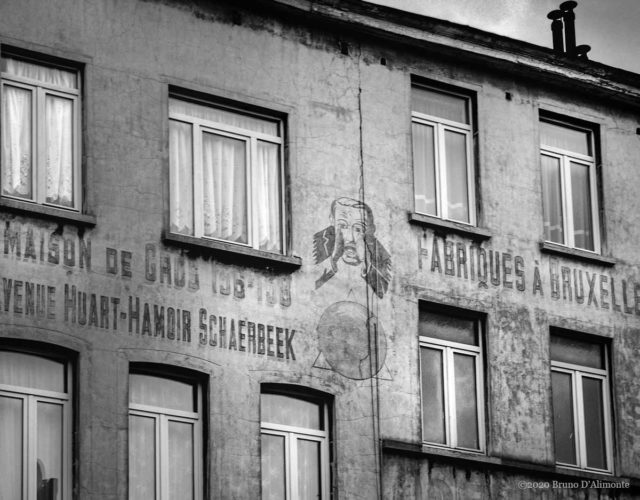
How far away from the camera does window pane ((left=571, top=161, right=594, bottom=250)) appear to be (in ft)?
97.7

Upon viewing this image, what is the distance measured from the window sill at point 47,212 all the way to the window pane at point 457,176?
22.1 feet

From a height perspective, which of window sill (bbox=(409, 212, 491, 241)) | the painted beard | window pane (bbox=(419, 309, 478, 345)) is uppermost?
window sill (bbox=(409, 212, 491, 241))

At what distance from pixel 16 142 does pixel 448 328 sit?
7.45 metres

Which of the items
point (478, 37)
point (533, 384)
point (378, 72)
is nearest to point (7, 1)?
point (378, 72)

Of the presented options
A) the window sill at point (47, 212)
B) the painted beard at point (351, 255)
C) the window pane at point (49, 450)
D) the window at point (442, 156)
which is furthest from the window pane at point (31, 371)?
the window at point (442, 156)

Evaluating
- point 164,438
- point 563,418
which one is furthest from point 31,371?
point 563,418

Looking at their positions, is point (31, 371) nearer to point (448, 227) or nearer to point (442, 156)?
point (448, 227)

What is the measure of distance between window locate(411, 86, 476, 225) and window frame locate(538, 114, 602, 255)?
1.50 m

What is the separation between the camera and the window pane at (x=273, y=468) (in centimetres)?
2497

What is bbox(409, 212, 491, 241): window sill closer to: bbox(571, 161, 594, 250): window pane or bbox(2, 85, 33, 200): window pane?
bbox(571, 161, 594, 250): window pane

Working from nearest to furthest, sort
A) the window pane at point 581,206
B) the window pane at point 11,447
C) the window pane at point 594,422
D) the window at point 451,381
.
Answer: the window pane at point 11,447 < the window at point 451,381 < the window pane at point 594,422 < the window pane at point 581,206

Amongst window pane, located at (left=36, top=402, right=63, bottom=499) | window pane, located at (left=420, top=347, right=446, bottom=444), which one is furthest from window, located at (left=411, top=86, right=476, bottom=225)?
window pane, located at (left=36, top=402, right=63, bottom=499)

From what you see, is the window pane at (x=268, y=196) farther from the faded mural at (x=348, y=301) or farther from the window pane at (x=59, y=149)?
the window pane at (x=59, y=149)

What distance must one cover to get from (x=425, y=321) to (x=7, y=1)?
8.02m
